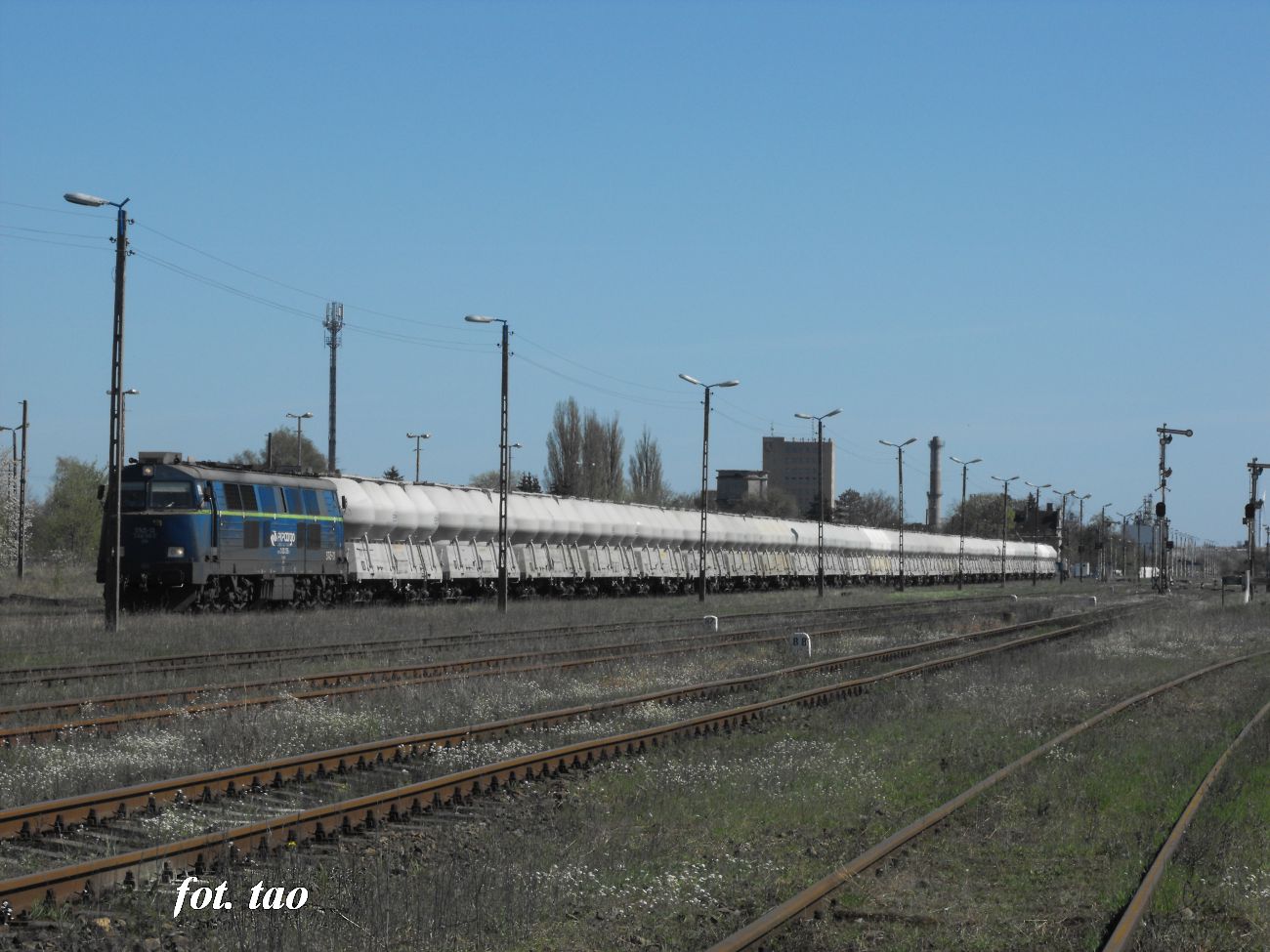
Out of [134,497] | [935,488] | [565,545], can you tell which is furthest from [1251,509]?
[935,488]

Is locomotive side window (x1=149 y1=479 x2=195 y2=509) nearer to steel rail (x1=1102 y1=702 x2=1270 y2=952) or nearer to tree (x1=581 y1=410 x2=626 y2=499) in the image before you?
steel rail (x1=1102 y1=702 x2=1270 y2=952)

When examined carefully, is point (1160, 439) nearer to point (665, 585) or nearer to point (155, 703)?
point (665, 585)

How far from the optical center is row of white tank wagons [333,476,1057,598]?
136 ft

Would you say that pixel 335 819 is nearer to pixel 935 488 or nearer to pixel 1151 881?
pixel 1151 881

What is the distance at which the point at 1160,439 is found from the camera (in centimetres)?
7194

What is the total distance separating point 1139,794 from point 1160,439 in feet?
211

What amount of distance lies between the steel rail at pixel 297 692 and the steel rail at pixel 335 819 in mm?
4644

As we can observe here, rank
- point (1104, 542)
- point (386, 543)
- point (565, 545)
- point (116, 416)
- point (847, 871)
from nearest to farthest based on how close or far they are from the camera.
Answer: point (847, 871) → point (116, 416) → point (386, 543) → point (565, 545) → point (1104, 542)

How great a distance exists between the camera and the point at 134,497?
107ft

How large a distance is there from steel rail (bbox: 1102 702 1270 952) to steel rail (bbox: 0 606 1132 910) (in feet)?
16.8

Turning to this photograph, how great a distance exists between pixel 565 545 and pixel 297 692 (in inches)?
1385

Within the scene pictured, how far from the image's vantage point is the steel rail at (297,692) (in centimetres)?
1398

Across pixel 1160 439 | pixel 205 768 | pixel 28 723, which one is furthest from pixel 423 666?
pixel 1160 439

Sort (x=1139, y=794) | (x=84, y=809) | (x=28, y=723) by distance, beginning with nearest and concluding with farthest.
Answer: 1. (x=84, y=809)
2. (x=1139, y=794)
3. (x=28, y=723)
